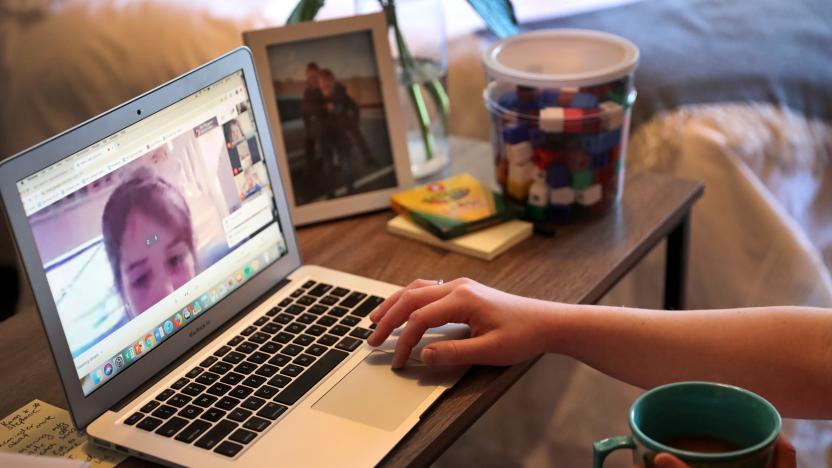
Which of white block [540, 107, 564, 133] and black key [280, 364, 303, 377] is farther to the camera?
white block [540, 107, 564, 133]

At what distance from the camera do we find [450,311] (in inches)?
37.0

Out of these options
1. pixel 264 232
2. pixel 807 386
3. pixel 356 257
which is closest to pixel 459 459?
pixel 356 257

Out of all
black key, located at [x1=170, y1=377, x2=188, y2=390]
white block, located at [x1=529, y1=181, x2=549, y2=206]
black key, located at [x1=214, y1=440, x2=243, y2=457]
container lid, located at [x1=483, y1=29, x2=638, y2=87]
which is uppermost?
container lid, located at [x1=483, y1=29, x2=638, y2=87]

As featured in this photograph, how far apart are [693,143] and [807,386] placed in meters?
0.87

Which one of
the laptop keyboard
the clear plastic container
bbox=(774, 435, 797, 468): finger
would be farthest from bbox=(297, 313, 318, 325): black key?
bbox=(774, 435, 797, 468): finger

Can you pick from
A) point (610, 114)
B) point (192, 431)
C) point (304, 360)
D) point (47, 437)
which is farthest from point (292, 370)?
Result: point (610, 114)

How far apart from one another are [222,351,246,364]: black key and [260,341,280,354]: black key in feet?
0.07

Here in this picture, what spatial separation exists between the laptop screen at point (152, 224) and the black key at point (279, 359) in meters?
0.10

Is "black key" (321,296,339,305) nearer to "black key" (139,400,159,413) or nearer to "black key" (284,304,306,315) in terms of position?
"black key" (284,304,306,315)

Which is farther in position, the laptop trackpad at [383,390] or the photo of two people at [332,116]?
the photo of two people at [332,116]

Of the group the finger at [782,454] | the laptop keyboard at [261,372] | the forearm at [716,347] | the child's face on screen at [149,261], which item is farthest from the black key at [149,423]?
the finger at [782,454]

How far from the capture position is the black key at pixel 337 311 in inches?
40.6

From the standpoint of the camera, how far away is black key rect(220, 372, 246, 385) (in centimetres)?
92

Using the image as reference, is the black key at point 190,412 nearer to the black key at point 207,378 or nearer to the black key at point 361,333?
the black key at point 207,378
